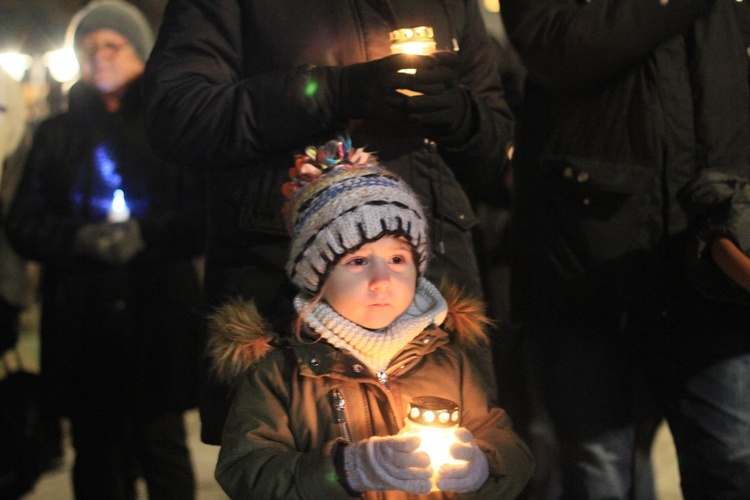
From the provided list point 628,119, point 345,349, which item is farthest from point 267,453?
point 628,119

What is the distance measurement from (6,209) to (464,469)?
7.21ft

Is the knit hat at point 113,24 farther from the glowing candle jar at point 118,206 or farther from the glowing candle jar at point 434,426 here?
the glowing candle jar at point 434,426

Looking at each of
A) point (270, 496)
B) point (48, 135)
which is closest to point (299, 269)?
point (270, 496)

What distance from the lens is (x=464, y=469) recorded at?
169cm

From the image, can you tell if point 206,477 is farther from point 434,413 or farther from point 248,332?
point 434,413

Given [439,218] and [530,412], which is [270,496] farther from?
[530,412]

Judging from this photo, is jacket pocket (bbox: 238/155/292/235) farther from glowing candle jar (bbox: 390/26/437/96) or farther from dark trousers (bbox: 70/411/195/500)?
dark trousers (bbox: 70/411/195/500)

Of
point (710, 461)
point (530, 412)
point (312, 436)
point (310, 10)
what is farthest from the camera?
point (530, 412)

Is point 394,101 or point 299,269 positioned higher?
point 394,101

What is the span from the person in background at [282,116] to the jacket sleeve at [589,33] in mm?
217

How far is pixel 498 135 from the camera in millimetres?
2229

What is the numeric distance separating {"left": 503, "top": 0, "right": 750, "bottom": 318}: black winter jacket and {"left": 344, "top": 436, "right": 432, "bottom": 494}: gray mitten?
3.02ft

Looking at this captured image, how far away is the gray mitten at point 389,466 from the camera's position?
63.9 inches

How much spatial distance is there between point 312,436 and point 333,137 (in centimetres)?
68
